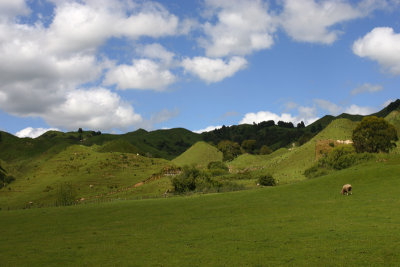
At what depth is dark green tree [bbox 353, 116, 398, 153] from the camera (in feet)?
355

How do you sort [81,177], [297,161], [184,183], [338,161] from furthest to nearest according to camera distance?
[297,161], [81,177], [338,161], [184,183]

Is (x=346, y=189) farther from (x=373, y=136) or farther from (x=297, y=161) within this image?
(x=297, y=161)

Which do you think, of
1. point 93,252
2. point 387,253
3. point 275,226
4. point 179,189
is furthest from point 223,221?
point 179,189

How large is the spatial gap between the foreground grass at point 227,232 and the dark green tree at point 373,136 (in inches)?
2280

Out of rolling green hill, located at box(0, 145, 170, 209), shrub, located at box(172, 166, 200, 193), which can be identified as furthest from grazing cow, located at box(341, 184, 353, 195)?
rolling green hill, located at box(0, 145, 170, 209)

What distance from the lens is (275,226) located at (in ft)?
104

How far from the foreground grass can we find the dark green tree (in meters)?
57.9

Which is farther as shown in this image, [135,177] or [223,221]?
[135,177]

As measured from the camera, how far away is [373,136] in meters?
109

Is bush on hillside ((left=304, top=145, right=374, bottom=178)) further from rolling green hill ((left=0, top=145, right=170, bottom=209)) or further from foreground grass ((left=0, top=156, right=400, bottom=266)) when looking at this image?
rolling green hill ((left=0, top=145, right=170, bottom=209))

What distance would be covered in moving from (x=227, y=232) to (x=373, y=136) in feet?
313

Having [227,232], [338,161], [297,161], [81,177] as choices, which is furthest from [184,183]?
[227,232]

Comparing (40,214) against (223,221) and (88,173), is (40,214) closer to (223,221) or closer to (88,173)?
(223,221)

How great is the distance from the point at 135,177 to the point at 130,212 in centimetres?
8605
